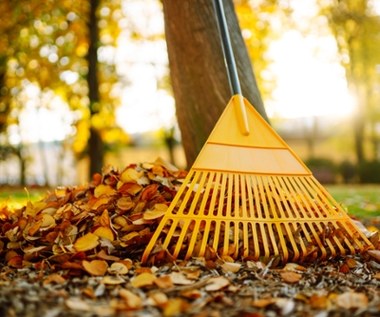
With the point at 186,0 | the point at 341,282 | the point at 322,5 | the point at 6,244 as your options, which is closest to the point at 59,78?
the point at 322,5

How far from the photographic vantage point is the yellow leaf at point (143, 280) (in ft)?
5.12

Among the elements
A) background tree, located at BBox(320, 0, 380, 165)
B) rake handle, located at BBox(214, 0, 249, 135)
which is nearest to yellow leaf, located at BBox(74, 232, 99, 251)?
rake handle, located at BBox(214, 0, 249, 135)

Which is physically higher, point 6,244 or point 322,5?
point 322,5

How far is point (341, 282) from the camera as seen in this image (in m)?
1.79

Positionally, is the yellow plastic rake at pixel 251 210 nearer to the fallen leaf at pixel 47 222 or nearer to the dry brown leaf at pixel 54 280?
the dry brown leaf at pixel 54 280

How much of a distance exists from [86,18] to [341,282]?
771 cm

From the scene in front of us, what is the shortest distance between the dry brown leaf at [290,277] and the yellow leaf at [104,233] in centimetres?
70

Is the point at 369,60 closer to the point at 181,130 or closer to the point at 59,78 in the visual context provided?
the point at 59,78

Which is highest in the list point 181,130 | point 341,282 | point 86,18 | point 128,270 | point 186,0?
point 86,18

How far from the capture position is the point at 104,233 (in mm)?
1953

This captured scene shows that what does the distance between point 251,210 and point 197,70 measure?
113cm

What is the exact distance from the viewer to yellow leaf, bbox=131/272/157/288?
156cm

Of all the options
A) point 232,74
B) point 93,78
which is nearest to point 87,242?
point 232,74

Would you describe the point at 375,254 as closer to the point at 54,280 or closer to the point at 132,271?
the point at 132,271
